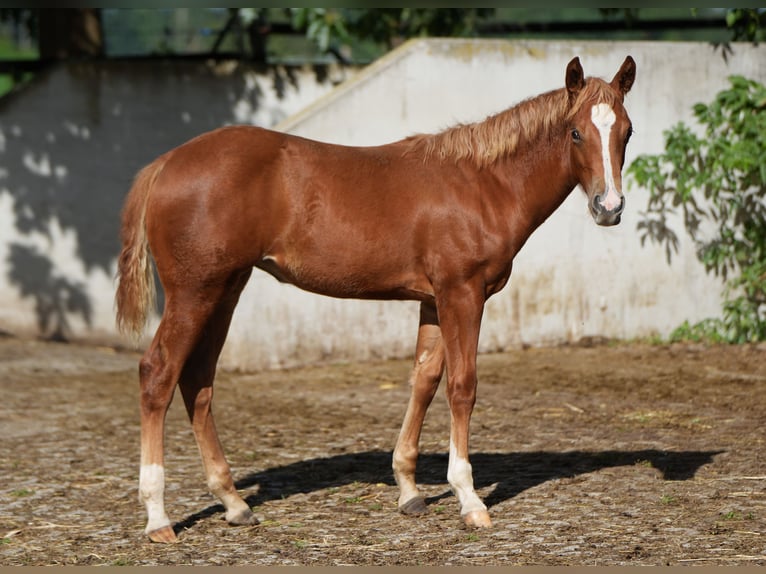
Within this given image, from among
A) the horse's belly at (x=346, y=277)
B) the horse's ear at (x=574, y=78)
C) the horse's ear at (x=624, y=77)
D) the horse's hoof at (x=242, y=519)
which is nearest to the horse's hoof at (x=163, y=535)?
the horse's hoof at (x=242, y=519)

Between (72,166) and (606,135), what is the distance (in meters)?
6.94

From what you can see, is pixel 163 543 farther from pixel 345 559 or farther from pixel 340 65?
pixel 340 65

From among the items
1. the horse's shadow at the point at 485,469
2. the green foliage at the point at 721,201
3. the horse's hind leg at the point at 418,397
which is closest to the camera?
the horse's hind leg at the point at 418,397

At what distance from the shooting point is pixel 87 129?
1058 cm

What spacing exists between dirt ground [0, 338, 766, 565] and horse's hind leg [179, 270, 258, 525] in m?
0.14

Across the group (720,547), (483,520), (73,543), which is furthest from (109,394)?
(720,547)

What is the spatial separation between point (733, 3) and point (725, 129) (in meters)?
1.10

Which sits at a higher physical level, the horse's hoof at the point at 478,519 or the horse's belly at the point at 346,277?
the horse's belly at the point at 346,277

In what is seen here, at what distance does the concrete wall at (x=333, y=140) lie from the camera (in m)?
9.29

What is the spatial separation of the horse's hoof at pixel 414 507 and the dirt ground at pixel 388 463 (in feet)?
0.20

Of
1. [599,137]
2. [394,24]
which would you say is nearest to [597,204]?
[599,137]

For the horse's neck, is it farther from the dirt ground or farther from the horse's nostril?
the dirt ground

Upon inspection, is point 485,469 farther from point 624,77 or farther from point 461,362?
point 624,77

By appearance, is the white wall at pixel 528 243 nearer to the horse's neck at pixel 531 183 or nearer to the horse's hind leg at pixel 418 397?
the horse's hind leg at pixel 418 397
